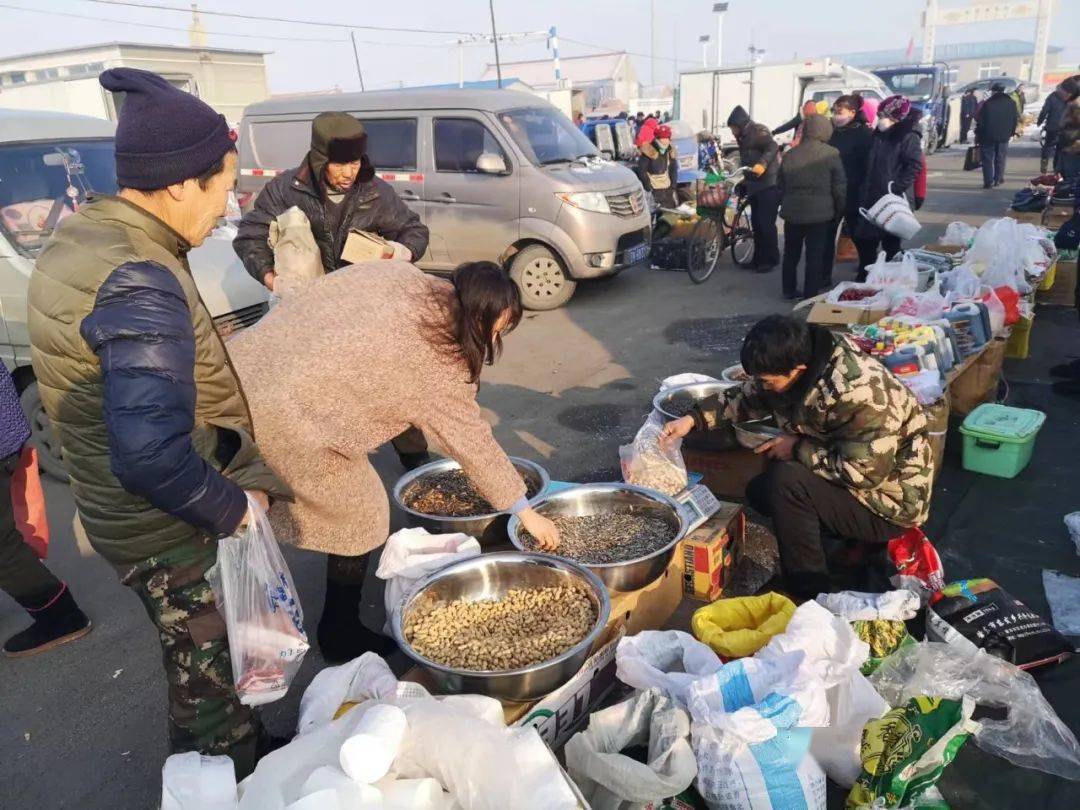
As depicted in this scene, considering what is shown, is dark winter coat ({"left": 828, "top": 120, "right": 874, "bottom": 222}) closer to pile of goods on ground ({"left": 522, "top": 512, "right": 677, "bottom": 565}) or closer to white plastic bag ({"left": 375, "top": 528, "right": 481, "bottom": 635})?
pile of goods on ground ({"left": 522, "top": 512, "right": 677, "bottom": 565})

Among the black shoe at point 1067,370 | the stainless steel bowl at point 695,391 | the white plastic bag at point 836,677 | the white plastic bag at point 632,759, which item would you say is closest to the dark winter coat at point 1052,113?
the black shoe at point 1067,370

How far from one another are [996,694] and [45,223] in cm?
543

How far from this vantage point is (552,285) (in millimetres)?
8352

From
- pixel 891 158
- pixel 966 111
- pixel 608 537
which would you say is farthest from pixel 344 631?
pixel 966 111

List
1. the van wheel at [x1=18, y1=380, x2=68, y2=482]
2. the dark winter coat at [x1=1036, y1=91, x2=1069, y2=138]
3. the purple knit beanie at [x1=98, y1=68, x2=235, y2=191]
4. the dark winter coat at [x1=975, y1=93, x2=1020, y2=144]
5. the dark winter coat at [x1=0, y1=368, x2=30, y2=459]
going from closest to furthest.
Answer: the purple knit beanie at [x1=98, y1=68, x2=235, y2=191], the dark winter coat at [x1=0, y1=368, x2=30, y2=459], the van wheel at [x1=18, y1=380, x2=68, y2=482], the dark winter coat at [x1=1036, y1=91, x2=1069, y2=138], the dark winter coat at [x1=975, y1=93, x2=1020, y2=144]

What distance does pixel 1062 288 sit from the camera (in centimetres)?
722

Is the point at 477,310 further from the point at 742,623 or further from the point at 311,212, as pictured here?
the point at 311,212

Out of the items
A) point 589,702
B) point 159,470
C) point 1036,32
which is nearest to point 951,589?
point 589,702

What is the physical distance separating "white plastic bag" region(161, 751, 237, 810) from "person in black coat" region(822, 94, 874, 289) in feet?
24.7

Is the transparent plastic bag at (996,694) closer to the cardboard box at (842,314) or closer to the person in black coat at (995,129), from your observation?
the cardboard box at (842,314)

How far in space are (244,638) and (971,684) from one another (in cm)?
218

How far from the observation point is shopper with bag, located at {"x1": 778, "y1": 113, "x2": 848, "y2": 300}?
23.8 ft

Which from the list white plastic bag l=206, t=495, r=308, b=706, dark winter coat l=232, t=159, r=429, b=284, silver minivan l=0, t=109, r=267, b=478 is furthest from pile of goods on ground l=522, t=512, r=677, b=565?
silver minivan l=0, t=109, r=267, b=478

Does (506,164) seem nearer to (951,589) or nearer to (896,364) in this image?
(896,364)
